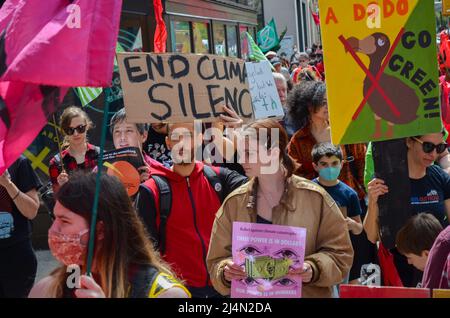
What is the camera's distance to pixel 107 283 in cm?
310

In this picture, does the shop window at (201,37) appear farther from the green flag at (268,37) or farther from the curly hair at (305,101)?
the curly hair at (305,101)

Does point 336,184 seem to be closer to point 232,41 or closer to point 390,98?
point 390,98

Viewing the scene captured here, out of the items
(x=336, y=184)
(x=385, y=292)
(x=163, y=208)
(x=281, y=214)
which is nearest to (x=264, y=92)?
(x=336, y=184)

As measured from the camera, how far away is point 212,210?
4.88m

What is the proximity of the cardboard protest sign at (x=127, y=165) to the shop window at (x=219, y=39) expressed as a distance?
10622 mm

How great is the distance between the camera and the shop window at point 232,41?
1859cm

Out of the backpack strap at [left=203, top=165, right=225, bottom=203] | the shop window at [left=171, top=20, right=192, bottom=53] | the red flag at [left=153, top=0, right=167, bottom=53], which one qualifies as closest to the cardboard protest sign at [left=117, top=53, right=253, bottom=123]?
the backpack strap at [left=203, top=165, right=225, bottom=203]

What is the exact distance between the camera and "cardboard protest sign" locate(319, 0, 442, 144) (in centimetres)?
441

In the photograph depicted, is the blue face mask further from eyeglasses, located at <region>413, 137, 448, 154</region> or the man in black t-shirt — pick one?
the man in black t-shirt

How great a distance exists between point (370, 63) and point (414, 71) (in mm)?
228

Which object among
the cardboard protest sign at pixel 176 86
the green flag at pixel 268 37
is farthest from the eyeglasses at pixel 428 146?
the green flag at pixel 268 37

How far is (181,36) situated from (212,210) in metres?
8.55
